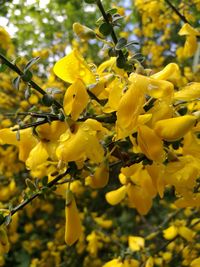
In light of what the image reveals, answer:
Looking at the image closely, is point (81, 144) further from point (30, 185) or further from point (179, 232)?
point (179, 232)

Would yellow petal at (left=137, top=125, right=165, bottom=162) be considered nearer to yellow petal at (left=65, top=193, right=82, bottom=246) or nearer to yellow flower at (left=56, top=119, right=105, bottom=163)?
yellow flower at (left=56, top=119, right=105, bottom=163)

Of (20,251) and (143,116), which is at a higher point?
(143,116)

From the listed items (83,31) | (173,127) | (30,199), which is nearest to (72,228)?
(30,199)

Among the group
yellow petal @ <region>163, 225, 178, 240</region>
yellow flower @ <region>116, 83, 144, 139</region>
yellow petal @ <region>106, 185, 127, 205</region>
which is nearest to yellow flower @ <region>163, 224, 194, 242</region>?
yellow petal @ <region>163, 225, 178, 240</region>

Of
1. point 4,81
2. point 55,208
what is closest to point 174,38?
point 4,81

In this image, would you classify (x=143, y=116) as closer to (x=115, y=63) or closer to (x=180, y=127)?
(x=180, y=127)

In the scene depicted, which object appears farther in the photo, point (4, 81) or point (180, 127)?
point (4, 81)

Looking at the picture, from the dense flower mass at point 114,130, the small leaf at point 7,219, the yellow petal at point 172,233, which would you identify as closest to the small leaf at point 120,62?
the dense flower mass at point 114,130
